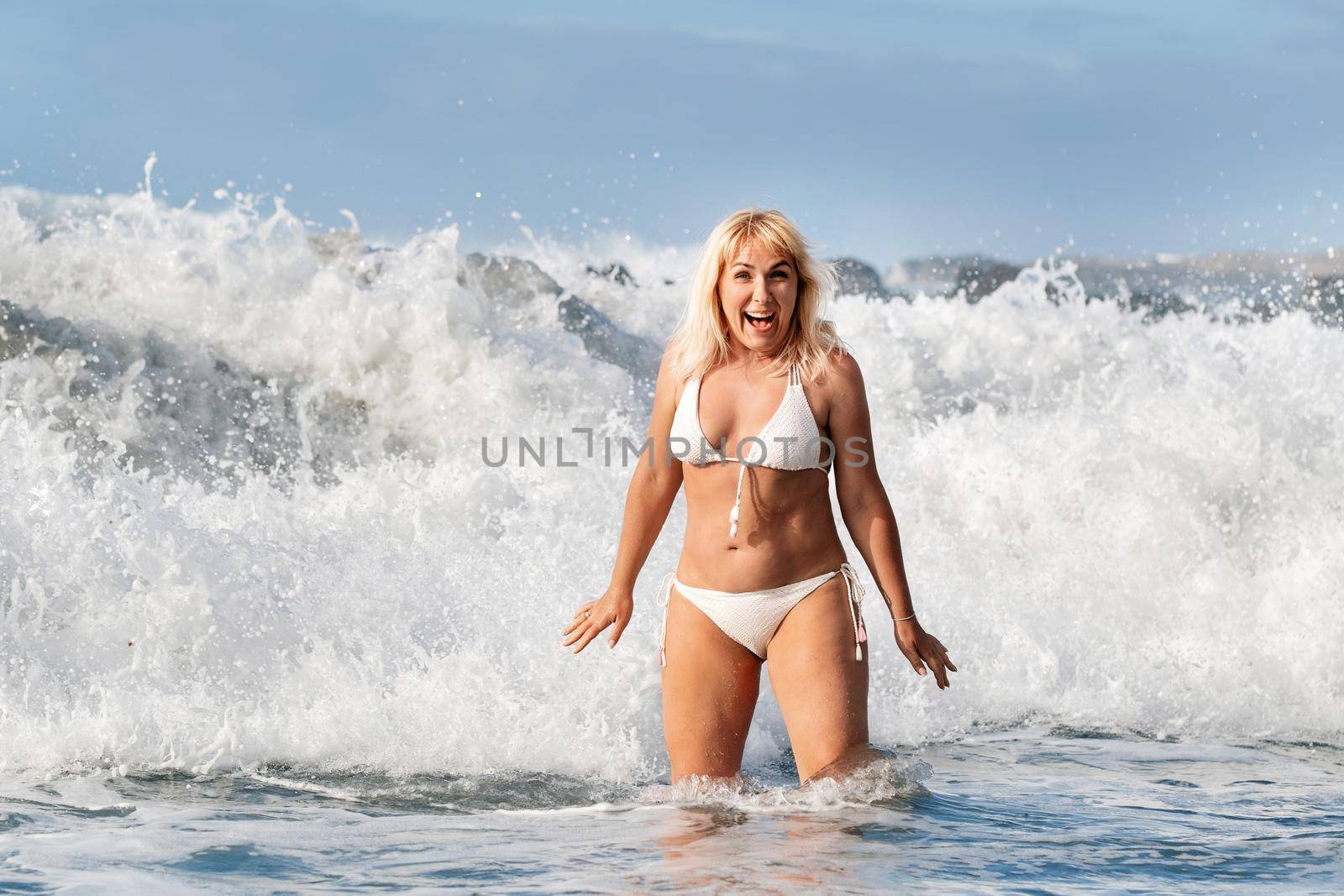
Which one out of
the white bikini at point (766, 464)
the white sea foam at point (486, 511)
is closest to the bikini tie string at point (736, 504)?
the white bikini at point (766, 464)

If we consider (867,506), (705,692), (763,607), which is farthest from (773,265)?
(705,692)

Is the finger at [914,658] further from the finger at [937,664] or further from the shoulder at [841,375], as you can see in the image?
the shoulder at [841,375]

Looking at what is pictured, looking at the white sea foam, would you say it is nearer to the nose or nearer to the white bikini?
→ the white bikini

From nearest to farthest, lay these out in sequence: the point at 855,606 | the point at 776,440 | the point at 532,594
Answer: the point at 776,440 < the point at 855,606 < the point at 532,594

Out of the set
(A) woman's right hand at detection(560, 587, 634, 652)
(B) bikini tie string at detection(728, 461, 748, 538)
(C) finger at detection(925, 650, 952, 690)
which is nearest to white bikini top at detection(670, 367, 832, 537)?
(B) bikini tie string at detection(728, 461, 748, 538)

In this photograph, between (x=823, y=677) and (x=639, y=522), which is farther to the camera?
(x=639, y=522)

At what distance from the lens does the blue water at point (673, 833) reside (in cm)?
390

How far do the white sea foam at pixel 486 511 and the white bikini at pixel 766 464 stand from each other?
163 cm

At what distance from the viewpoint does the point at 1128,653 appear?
7809mm

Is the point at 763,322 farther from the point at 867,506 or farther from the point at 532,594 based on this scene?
the point at 532,594

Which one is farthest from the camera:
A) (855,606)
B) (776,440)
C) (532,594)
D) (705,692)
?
(532,594)

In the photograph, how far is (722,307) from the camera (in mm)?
4113

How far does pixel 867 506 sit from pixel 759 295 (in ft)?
2.20

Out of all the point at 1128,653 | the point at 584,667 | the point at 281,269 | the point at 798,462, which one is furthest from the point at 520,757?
the point at 281,269
